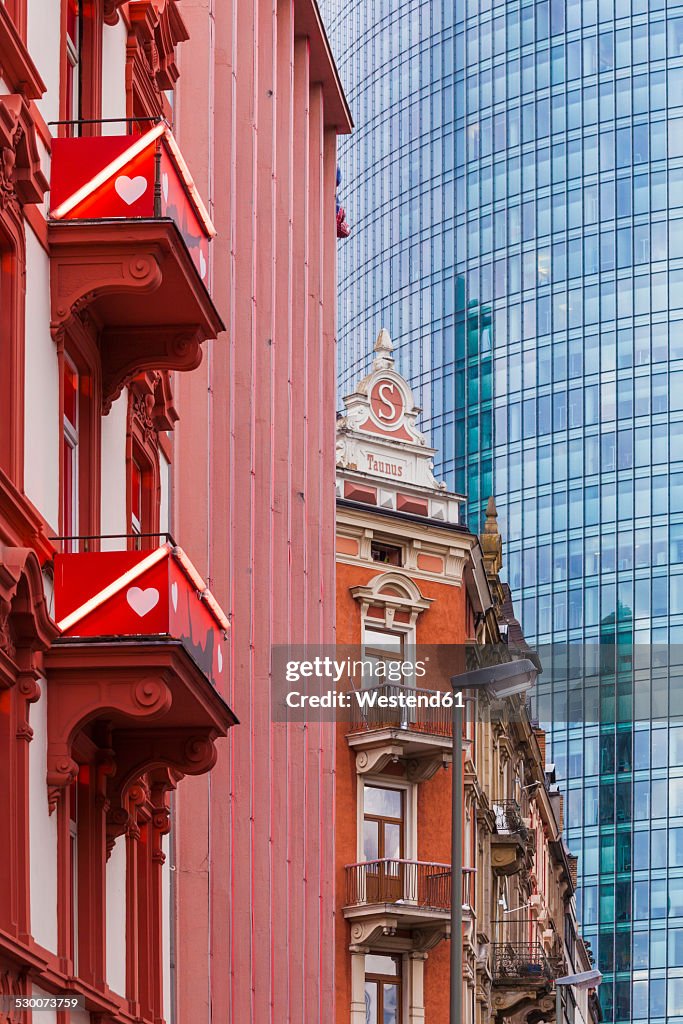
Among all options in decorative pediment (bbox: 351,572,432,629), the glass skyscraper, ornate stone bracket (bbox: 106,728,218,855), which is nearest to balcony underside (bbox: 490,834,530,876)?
decorative pediment (bbox: 351,572,432,629)

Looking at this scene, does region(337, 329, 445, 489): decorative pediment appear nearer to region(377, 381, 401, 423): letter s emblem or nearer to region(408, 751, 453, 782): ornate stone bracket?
region(377, 381, 401, 423): letter s emblem

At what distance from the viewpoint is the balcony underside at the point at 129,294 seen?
14.5m

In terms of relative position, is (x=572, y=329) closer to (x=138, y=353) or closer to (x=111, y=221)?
(x=138, y=353)

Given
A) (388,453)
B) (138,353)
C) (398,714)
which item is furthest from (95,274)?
(388,453)

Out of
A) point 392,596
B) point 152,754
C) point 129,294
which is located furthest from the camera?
point 392,596

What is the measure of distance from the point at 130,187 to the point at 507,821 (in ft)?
A: 144

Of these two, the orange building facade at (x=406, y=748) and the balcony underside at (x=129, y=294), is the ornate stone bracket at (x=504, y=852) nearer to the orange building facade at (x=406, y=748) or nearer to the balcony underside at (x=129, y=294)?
the orange building facade at (x=406, y=748)

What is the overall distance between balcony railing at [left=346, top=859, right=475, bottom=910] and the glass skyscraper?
9601 centimetres

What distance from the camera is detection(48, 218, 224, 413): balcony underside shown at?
47.5 ft

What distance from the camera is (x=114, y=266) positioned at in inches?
574

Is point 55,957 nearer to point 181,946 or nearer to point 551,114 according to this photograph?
point 181,946

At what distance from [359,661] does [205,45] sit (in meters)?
22.1

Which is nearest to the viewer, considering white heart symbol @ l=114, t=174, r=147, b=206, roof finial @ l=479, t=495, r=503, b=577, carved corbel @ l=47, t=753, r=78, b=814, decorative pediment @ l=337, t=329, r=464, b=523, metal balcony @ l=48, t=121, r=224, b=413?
carved corbel @ l=47, t=753, r=78, b=814

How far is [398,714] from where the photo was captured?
44125 mm
